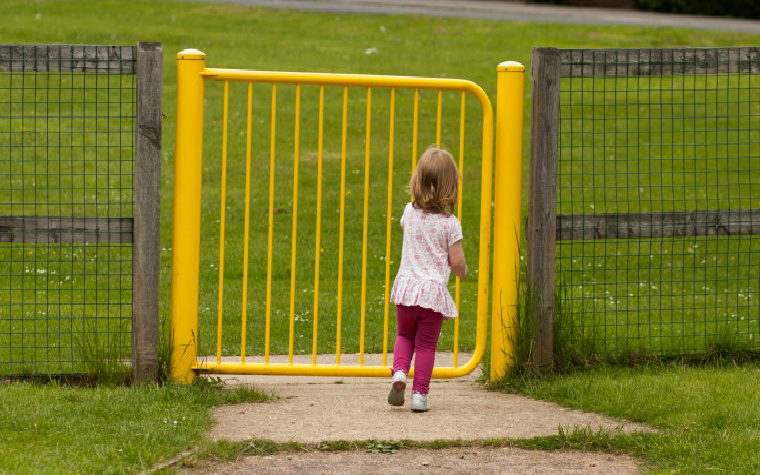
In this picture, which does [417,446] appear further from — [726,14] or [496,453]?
[726,14]

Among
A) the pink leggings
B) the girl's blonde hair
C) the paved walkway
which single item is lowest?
the pink leggings

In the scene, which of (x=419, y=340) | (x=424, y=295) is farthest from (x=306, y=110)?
(x=424, y=295)

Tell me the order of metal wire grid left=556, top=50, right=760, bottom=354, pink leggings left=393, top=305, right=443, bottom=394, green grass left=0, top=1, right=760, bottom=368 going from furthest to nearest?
green grass left=0, top=1, right=760, bottom=368, metal wire grid left=556, top=50, right=760, bottom=354, pink leggings left=393, top=305, right=443, bottom=394

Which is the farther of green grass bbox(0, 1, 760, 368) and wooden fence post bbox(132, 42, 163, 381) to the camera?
green grass bbox(0, 1, 760, 368)

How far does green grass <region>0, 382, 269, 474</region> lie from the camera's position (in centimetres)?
434

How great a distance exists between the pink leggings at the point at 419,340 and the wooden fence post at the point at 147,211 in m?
1.30

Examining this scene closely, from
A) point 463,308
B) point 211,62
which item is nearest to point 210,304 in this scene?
point 463,308

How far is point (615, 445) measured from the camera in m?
4.75

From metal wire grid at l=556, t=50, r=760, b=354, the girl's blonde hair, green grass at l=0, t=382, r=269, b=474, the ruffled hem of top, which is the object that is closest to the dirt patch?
green grass at l=0, t=382, r=269, b=474

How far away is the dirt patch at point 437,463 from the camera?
14.3 ft

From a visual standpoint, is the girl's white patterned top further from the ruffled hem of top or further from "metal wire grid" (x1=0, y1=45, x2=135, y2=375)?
"metal wire grid" (x1=0, y1=45, x2=135, y2=375)

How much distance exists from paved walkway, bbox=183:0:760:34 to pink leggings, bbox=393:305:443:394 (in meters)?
22.6

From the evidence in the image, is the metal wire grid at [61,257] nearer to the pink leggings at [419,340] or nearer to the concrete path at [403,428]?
the concrete path at [403,428]

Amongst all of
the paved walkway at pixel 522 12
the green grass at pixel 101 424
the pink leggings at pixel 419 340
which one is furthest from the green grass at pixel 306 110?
the pink leggings at pixel 419 340
